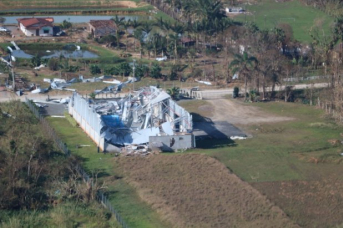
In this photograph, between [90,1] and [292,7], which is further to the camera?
[90,1]

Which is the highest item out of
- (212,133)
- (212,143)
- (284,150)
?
(212,133)

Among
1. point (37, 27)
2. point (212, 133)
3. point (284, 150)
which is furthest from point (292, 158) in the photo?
point (37, 27)

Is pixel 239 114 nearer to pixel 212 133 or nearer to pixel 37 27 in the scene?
pixel 212 133

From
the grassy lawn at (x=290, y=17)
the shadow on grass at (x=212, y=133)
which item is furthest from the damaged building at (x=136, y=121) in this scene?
the grassy lawn at (x=290, y=17)

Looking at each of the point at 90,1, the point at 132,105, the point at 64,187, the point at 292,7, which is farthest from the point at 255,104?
the point at 90,1

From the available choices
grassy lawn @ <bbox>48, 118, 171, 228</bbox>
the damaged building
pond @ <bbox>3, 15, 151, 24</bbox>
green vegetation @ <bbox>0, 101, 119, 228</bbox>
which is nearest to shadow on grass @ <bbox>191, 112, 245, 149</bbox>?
the damaged building

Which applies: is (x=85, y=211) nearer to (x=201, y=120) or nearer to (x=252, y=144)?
(x=252, y=144)

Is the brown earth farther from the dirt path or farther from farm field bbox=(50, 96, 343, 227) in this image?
farm field bbox=(50, 96, 343, 227)
